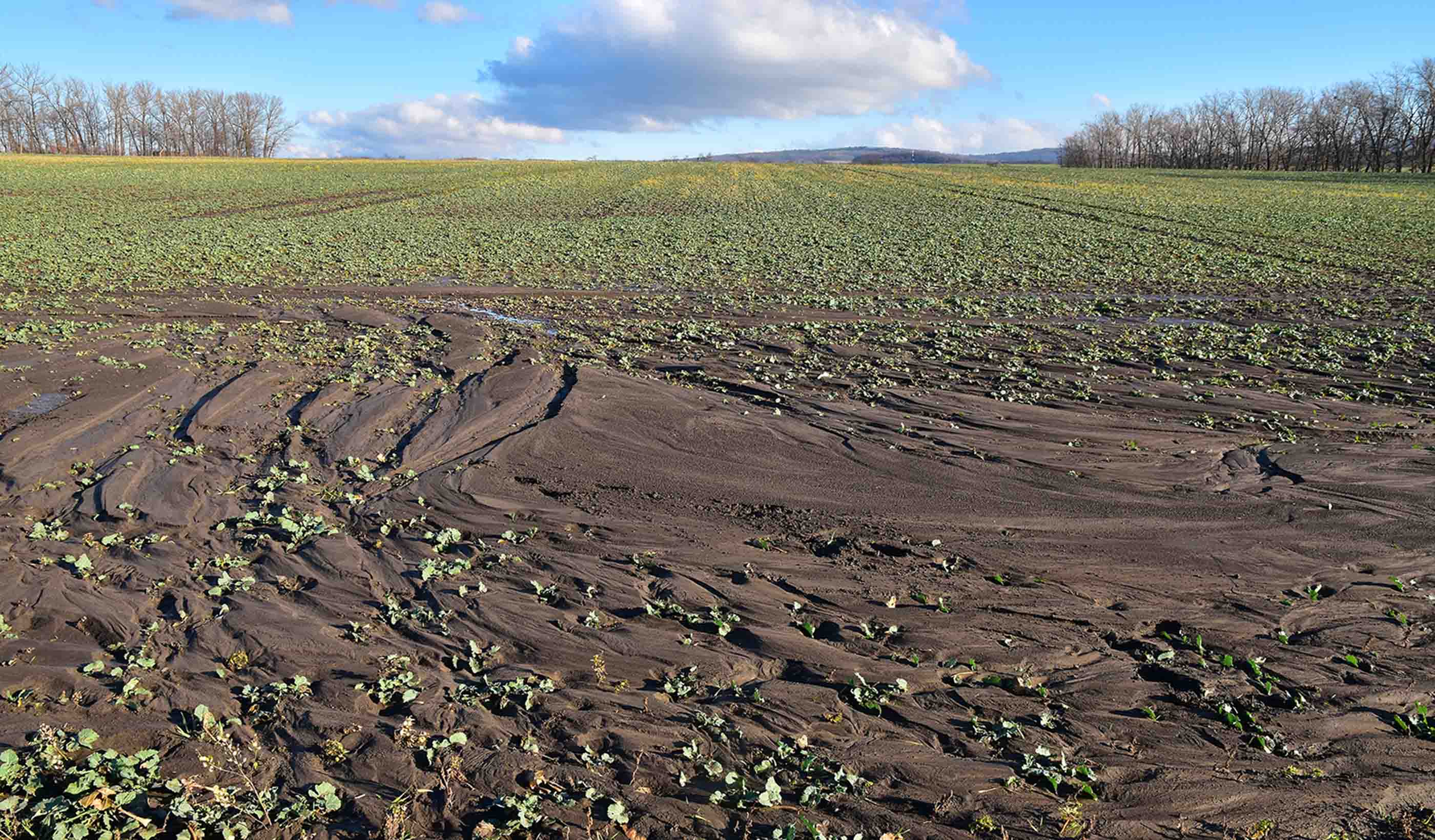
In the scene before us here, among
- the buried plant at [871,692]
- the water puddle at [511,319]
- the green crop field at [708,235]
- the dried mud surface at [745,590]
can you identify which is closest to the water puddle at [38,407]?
the dried mud surface at [745,590]

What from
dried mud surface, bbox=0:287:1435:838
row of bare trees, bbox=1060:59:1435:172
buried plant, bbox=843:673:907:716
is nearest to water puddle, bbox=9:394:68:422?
dried mud surface, bbox=0:287:1435:838

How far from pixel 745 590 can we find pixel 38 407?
9749 mm

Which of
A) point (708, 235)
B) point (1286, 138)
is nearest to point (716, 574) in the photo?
point (708, 235)

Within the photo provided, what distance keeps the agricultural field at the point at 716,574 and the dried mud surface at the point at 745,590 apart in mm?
35

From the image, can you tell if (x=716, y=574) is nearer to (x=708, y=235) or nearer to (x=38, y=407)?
(x=38, y=407)

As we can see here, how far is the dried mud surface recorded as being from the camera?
491 centimetres

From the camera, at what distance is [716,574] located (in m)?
7.23

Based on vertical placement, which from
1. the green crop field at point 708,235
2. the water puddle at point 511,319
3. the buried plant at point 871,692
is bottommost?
the buried plant at point 871,692

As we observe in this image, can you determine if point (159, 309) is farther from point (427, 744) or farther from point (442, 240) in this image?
point (427, 744)

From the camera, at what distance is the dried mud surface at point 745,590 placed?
4.91 metres

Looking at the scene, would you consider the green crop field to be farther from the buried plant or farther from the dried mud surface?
the buried plant

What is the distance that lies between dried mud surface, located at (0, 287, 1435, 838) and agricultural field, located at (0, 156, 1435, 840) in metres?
0.03

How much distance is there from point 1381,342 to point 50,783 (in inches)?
720

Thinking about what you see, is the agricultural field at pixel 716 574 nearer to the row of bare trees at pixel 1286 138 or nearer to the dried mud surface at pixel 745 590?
the dried mud surface at pixel 745 590
